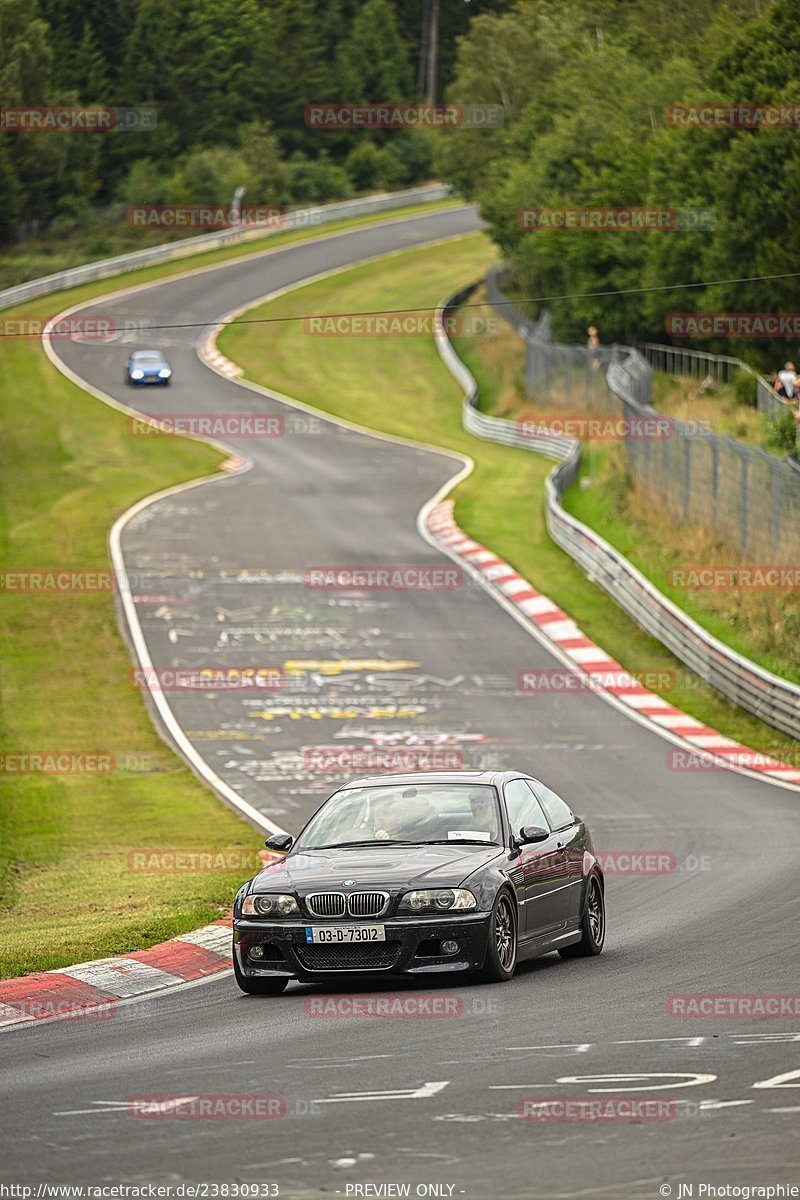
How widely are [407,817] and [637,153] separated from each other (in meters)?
49.8

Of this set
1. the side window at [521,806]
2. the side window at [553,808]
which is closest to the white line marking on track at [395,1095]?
the side window at [521,806]

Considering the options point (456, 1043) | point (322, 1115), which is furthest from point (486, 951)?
point (322, 1115)

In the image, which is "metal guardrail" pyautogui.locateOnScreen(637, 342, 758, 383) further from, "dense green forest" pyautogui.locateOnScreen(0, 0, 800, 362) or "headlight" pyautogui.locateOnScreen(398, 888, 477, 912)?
"headlight" pyautogui.locateOnScreen(398, 888, 477, 912)

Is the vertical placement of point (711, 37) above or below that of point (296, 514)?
above

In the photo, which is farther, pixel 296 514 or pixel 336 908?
pixel 296 514

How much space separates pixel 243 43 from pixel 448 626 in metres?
95.8

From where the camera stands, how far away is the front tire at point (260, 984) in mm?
11391

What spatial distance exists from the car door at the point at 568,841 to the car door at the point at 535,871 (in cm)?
5

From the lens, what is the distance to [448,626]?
32094mm

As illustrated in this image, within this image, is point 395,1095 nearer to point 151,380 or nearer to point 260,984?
point 260,984

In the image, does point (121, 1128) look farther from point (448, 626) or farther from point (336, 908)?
point (448, 626)

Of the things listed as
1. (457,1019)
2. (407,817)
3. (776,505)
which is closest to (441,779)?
(407,817)

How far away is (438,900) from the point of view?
11133 mm

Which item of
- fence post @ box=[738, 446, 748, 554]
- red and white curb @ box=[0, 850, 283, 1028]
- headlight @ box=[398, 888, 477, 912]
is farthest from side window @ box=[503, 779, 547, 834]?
fence post @ box=[738, 446, 748, 554]
